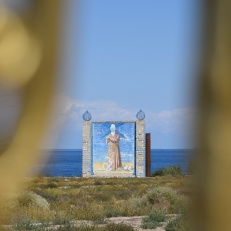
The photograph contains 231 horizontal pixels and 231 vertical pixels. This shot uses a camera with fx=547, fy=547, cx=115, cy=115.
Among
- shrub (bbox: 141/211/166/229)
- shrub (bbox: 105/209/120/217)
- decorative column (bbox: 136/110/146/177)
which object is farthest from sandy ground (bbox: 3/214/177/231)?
decorative column (bbox: 136/110/146/177)

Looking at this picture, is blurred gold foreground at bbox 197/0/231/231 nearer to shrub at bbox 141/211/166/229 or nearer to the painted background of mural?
shrub at bbox 141/211/166/229

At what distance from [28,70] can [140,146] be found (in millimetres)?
29116

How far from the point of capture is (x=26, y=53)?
470 millimetres

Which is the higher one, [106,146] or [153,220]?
[106,146]

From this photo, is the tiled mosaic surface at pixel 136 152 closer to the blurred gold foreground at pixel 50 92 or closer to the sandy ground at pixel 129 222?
the sandy ground at pixel 129 222

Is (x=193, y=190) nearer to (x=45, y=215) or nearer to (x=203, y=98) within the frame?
(x=203, y=98)

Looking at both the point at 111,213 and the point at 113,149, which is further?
the point at 113,149

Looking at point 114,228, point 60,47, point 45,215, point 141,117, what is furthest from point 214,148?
point 141,117

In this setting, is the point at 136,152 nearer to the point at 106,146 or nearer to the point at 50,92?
the point at 106,146

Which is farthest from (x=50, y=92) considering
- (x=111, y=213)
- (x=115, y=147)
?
(x=115, y=147)

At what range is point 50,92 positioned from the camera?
18.7 inches

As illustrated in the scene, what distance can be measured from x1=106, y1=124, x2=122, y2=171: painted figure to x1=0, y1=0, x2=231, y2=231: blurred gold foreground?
2855 centimetres

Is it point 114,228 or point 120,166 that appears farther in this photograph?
point 120,166

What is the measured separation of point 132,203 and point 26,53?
15.6m
